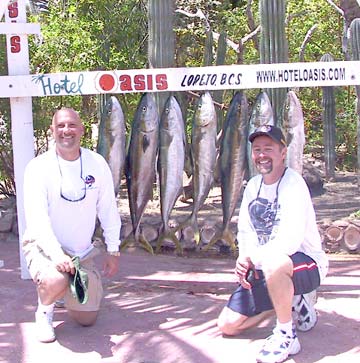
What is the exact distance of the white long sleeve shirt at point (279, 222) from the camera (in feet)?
12.5

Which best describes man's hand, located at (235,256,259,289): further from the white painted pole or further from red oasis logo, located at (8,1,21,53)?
red oasis logo, located at (8,1,21,53)

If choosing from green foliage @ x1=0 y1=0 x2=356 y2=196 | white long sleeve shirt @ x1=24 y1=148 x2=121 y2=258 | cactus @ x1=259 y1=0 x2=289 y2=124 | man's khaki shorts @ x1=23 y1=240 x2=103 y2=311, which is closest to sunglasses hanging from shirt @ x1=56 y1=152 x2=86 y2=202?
white long sleeve shirt @ x1=24 y1=148 x2=121 y2=258

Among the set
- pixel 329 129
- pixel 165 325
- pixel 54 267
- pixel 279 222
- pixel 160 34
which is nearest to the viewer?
pixel 279 222

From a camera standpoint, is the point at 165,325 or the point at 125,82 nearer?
the point at 165,325

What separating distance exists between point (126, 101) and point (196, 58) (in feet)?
19.0

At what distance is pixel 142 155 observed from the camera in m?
5.12

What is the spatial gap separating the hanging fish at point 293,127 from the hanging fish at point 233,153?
308mm

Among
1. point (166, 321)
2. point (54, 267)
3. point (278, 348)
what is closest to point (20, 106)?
point (54, 267)

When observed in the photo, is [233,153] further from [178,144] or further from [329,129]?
[329,129]

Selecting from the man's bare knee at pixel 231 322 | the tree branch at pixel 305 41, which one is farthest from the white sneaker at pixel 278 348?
the tree branch at pixel 305 41

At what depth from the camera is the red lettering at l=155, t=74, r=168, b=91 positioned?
16.7ft

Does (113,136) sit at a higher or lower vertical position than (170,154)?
higher

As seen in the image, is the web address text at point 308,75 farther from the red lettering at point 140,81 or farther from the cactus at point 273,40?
the cactus at point 273,40

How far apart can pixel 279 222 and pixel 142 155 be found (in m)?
1.56
